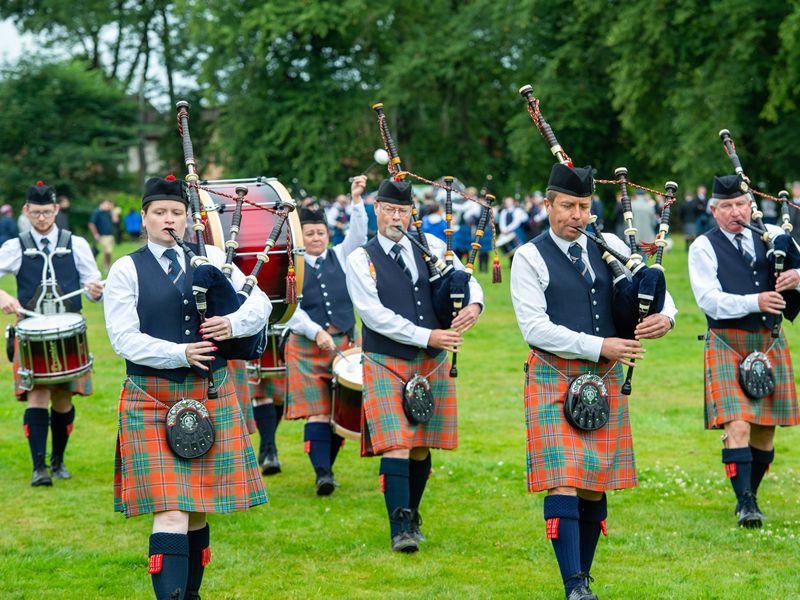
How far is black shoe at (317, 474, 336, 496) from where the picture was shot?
7.28 metres

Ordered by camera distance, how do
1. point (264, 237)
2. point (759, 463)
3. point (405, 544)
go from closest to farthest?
point (405, 544) → point (264, 237) → point (759, 463)

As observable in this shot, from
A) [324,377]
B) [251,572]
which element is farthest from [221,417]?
[324,377]

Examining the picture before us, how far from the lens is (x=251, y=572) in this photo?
5.71m

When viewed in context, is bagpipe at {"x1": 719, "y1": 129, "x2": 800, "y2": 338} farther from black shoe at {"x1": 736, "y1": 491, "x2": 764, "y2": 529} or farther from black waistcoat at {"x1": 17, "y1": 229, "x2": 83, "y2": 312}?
black waistcoat at {"x1": 17, "y1": 229, "x2": 83, "y2": 312}

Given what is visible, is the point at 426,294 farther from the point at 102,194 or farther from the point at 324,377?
the point at 102,194

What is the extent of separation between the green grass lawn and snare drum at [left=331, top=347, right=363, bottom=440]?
0.46 metres

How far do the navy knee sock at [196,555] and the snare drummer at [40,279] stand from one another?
283 cm

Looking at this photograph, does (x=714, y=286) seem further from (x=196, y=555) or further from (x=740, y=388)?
(x=196, y=555)

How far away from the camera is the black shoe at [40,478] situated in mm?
7559

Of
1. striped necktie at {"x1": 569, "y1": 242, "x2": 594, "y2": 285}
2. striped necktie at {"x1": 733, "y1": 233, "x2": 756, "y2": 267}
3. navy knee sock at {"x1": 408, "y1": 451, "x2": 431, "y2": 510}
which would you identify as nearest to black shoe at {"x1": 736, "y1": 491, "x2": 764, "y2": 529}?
striped necktie at {"x1": 733, "y1": 233, "x2": 756, "y2": 267}

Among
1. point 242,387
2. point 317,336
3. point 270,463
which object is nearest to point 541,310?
point 242,387

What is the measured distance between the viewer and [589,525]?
16.8ft

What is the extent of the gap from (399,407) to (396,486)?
39 cm

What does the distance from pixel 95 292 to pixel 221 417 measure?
9.28 ft
